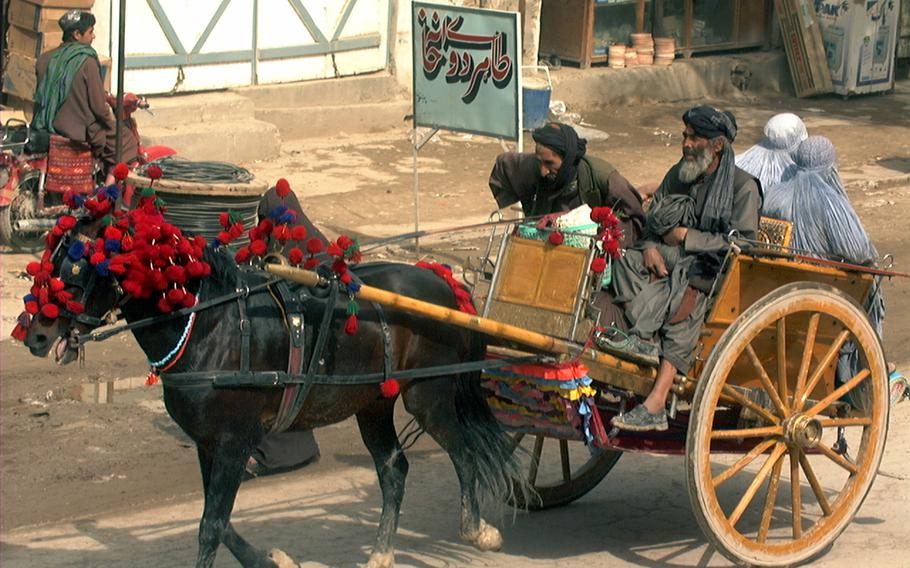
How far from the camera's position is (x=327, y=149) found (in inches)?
597

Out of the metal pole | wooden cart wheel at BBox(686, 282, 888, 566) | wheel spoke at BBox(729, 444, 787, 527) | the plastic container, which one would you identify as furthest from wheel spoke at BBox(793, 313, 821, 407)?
the plastic container

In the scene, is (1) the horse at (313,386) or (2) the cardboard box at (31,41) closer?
(1) the horse at (313,386)

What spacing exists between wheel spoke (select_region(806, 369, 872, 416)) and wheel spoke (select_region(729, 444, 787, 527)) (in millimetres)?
227

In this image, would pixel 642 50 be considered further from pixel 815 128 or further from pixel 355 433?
pixel 355 433

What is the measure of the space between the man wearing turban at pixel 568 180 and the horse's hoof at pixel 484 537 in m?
1.47

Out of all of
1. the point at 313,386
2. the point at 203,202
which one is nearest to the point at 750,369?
the point at 313,386

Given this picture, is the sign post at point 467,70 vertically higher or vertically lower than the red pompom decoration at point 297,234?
higher

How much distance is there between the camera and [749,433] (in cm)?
592

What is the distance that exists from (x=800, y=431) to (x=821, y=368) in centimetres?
32

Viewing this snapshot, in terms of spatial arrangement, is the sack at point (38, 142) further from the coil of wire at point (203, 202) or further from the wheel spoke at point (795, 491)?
the wheel spoke at point (795, 491)

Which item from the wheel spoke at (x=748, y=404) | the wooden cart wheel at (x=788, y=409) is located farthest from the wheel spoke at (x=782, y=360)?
the wheel spoke at (x=748, y=404)

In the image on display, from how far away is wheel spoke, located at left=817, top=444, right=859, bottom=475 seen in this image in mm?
6184

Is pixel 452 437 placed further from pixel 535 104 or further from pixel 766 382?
pixel 535 104

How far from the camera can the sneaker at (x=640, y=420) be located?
5770 mm
